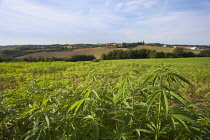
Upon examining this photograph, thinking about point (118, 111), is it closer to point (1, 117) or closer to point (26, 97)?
point (1, 117)

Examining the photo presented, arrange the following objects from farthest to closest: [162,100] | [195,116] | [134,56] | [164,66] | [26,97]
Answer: [134,56]
[26,97]
[195,116]
[164,66]
[162,100]

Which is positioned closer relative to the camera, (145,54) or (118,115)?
(118,115)

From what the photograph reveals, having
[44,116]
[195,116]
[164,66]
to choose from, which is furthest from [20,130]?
[195,116]

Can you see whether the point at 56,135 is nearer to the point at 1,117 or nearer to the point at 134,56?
the point at 1,117

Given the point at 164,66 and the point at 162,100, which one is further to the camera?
the point at 164,66

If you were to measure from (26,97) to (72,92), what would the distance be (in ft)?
1.90

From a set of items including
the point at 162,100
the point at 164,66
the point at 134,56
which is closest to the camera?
the point at 162,100

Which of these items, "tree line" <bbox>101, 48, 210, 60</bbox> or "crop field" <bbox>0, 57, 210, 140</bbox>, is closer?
"crop field" <bbox>0, 57, 210, 140</bbox>

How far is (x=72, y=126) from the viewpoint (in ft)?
3.36

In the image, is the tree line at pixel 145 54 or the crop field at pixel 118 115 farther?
the tree line at pixel 145 54

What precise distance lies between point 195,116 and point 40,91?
1.82 metres

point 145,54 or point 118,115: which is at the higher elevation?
point 145,54

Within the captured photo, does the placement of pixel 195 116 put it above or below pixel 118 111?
below

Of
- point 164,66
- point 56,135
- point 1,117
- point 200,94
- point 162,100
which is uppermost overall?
point 164,66
